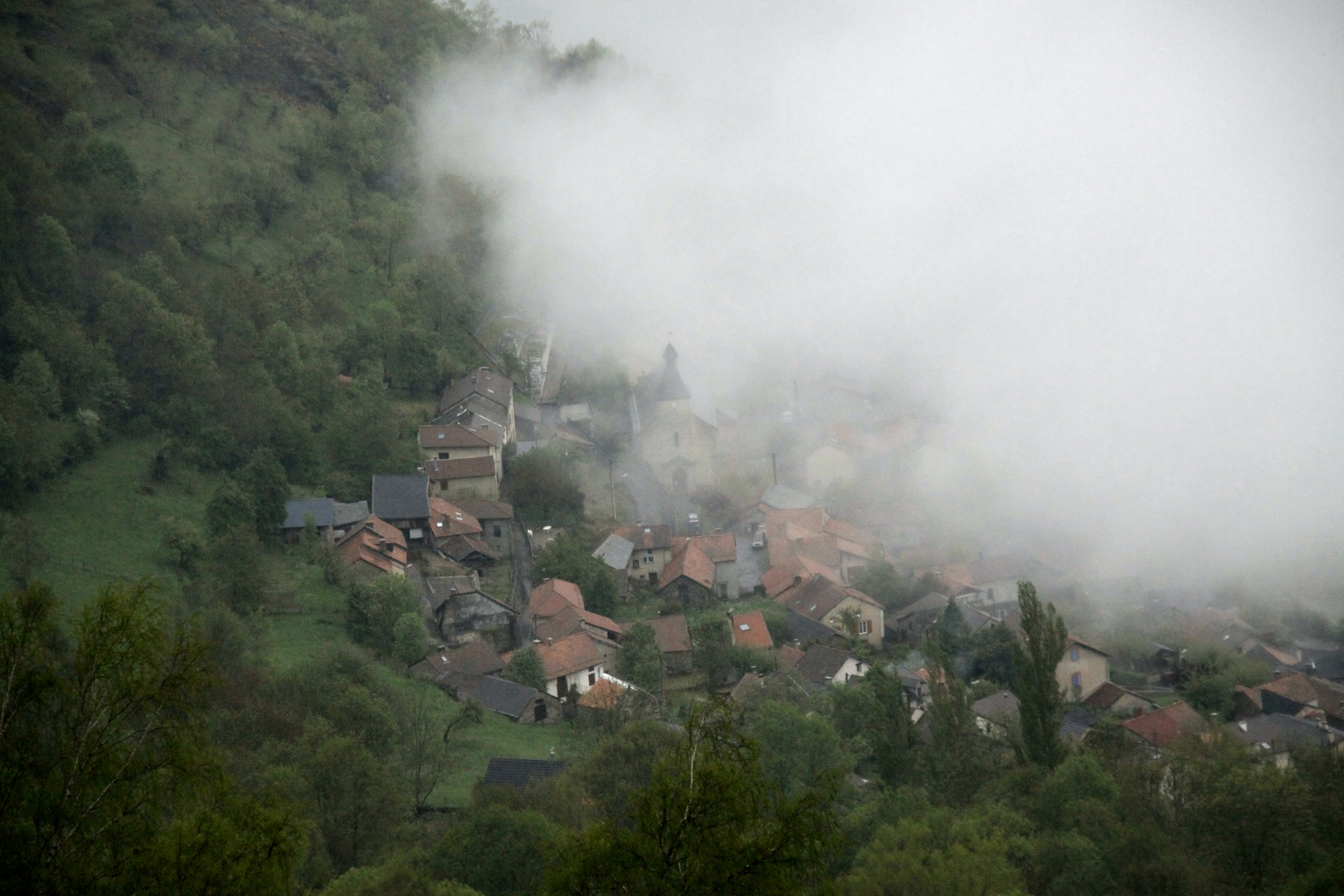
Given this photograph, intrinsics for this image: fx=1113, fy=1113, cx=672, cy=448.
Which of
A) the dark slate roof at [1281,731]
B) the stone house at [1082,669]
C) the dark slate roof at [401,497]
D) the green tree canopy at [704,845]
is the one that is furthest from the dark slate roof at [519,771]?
→ the stone house at [1082,669]

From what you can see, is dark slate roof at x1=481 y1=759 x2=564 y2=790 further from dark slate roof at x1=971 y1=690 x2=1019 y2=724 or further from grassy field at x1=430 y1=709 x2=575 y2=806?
dark slate roof at x1=971 y1=690 x2=1019 y2=724

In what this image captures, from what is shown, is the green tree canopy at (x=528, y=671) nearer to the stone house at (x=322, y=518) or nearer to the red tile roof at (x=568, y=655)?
the red tile roof at (x=568, y=655)

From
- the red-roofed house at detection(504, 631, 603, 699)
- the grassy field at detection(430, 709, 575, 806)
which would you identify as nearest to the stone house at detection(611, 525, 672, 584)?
the red-roofed house at detection(504, 631, 603, 699)

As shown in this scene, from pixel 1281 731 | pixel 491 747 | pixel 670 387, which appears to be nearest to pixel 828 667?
pixel 491 747

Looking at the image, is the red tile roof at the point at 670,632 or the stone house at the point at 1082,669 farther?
the stone house at the point at 1082,669

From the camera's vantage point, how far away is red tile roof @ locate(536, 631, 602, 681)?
33625mm

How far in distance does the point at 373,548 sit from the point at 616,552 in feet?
34.0

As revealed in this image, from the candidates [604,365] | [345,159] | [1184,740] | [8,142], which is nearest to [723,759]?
[1184,740]

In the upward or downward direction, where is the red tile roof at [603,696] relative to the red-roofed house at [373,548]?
downward

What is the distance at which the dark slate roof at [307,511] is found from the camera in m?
37.6

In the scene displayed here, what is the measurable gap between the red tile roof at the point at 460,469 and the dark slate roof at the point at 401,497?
93.7 inches

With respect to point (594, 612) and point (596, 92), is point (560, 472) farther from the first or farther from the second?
point (596, 92)

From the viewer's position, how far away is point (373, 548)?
37.2 metres

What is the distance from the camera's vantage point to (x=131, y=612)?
738cm
